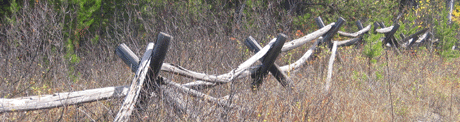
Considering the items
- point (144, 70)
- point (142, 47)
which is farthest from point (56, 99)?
point (142, 47)

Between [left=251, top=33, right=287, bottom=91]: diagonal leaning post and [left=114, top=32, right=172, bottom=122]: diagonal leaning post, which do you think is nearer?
[left=114, top=32, right=172, bottom=122]: diagonal leaning post

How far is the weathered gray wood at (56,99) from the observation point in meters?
1.94

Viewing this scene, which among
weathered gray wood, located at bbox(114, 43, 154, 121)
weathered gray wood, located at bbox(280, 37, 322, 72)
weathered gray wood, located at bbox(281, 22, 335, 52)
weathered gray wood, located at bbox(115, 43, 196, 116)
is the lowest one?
weathered gray wood, located at bbox(280, 37, 322, 72)

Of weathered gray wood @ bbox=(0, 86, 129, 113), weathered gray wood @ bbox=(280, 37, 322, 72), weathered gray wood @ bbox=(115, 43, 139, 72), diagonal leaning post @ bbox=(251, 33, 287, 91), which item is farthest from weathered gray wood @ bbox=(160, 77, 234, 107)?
weathered gray wood @ bbox=(280, 37, 322, 72)

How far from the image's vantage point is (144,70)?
257 cm

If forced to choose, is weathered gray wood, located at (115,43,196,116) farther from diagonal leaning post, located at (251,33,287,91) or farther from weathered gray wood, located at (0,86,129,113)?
diagonal leaning post, located at (251,33,287,91)

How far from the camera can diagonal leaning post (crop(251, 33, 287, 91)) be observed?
3.67 meters

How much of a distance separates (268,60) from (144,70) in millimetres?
1629

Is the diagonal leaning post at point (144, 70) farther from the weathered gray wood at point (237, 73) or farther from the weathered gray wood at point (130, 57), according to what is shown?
the weathered gray wood at point (237, 73)

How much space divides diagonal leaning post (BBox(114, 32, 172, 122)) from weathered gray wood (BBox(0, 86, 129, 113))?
0.10 m

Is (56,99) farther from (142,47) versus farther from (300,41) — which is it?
(142,47)

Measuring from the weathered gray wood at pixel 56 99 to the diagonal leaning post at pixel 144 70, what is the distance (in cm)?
10

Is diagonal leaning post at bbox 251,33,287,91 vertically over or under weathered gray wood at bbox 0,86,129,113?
under

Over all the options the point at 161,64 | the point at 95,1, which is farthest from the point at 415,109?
the point at 95,1
